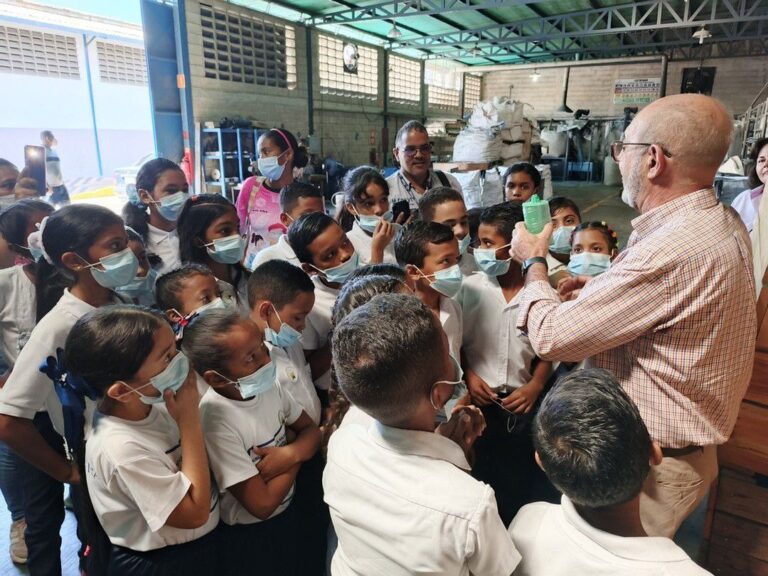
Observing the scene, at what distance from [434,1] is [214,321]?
9.39 m

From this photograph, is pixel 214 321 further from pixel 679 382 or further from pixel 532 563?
pixel 679 382

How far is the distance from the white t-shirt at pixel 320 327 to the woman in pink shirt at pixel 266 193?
1.11 metres

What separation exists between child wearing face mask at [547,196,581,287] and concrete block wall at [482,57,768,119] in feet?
41.9

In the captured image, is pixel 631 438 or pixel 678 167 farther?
pixel 678 167

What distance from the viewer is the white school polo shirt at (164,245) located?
2.34 meters

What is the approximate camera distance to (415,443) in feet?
3.02

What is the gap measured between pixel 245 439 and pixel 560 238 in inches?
71.3

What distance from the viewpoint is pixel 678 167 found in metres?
1.26

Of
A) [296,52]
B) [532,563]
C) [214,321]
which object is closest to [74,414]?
[214,321]

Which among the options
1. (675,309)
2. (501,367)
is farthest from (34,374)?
(675,309)

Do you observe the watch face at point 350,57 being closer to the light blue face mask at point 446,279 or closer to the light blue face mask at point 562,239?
→ the light blue face mask at point 562,239

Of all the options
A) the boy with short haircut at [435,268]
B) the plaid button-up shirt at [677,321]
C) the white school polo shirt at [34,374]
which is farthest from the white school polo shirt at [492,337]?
the white school polo shirt at [34,374]

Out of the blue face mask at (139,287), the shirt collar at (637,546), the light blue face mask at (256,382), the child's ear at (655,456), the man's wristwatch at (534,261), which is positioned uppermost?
the man's wristwatch at (534,261)

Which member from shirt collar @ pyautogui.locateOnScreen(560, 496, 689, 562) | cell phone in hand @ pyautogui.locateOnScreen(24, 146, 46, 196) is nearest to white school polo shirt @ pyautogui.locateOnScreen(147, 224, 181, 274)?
shirt collar @ pyautogui.locateOnScreen(560, 496, 689, 562)
